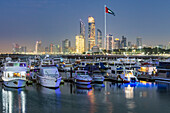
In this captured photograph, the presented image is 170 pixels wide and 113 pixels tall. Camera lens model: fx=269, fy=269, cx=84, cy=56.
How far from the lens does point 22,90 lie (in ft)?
141

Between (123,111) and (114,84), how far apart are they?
20.0m

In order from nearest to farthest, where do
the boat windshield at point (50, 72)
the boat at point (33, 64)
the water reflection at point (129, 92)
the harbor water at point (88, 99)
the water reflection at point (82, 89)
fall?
1. the harbor water at point (88, 99)
2. the water reflection at point (129, 92)
3. the water reflection at point (82, 89)
4. the boat windshield at point (50, 72)
5. the boat at point (33, 64)

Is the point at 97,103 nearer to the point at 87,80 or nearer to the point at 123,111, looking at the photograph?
the point at 123,111

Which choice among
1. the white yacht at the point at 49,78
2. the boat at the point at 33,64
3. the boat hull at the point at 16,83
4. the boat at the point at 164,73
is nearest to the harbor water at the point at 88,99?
the boat hull at the point at 16,83

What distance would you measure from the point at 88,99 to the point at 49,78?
9397 millimetres

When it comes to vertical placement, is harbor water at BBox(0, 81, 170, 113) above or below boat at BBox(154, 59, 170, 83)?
below

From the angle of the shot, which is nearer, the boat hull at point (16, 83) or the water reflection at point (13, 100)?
the water reflection at point (13, 100)

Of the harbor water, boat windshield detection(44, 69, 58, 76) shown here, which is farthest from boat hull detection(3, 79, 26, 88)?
boat windshield detection(44, 69, 58, 76)

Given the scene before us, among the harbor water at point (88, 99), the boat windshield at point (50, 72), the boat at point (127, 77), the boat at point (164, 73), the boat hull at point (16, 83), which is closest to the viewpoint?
the harbor water at point (88, 99)

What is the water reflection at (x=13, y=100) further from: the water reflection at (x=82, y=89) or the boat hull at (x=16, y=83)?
the water reflection at (x=82, y=89)

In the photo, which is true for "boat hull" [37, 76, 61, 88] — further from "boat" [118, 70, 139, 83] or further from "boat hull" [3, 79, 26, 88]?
"boat" [118, 70, 139, 83]

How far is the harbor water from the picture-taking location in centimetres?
3219

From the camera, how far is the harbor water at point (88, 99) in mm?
32188

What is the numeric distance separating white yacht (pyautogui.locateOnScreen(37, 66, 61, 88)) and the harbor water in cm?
85
